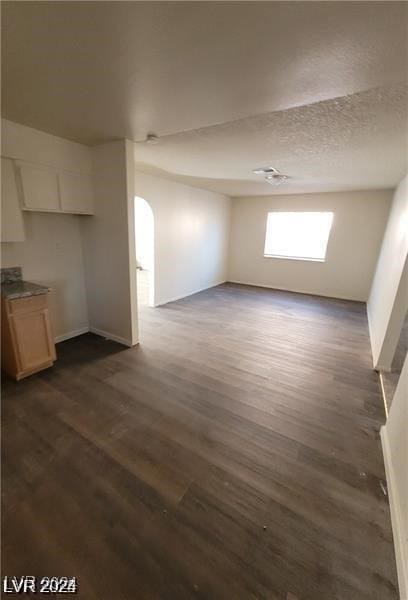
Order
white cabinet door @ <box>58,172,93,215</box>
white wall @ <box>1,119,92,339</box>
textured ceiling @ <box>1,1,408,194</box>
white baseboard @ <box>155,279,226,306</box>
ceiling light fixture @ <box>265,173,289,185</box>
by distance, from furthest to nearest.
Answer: white baseboard @ <box>155,279,226,306</box> < ceiling light fixture @ <box>265,173,289,185</box> < white cabinet door @ <box>58,172,93,215</box> < white wall @ <box>1,119,92,339</box> < textured ceiling @ <box>1,1,408,194</box>

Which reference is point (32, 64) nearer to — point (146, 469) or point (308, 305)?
point (146, 469)

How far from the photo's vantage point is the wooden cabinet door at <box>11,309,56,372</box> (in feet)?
7.67

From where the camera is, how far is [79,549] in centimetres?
118

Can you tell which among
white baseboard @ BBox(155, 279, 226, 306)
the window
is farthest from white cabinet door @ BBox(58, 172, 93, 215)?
the window

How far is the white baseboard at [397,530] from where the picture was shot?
3.58ft

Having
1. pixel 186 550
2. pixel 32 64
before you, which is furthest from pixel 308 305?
pixel 32 64

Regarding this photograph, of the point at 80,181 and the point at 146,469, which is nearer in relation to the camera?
the point at 146,469

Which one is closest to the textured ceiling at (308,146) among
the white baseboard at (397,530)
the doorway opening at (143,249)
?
the doorway opening at (143,249)

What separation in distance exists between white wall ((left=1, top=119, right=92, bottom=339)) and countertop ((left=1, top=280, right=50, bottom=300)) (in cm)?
22

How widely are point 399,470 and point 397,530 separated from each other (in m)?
0.29

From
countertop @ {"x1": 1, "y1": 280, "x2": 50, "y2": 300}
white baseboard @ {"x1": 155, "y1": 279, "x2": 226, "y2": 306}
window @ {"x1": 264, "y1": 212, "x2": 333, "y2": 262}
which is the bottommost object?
white baseboard @ {"x1": 155, "y1": 279, "x2": 226, "y2": 306}

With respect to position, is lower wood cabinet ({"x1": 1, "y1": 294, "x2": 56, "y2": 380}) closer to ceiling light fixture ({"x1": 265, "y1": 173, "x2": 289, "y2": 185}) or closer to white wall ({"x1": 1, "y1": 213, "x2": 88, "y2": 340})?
white wall ({"x1": 1, "y1": 213, "x2": 88, "y2": 340})

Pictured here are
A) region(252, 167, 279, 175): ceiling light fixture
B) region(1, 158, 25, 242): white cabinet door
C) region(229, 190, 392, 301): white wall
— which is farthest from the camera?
region(229, 190, 392, 301): white wall

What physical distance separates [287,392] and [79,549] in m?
1.91
